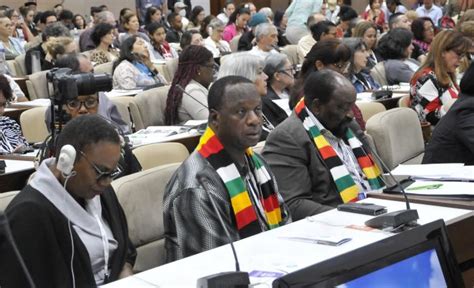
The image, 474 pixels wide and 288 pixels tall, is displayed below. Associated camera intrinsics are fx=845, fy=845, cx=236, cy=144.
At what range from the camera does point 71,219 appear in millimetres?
2523

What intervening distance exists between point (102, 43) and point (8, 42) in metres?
1.67

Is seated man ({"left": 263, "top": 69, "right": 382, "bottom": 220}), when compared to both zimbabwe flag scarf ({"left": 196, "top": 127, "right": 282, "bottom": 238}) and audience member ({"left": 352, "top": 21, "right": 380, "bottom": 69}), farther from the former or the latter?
audience member ({"left": 352, "top": 21, "right": 380, "bottom": 69})

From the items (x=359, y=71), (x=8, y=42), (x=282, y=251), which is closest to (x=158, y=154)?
(x=282, y=251)

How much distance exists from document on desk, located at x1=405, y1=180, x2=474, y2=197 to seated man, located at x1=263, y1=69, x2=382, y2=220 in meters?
0.41

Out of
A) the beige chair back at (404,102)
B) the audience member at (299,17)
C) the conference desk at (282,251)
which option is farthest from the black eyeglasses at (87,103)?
the audience member at (299,17)

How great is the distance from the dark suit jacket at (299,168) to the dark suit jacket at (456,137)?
27.0 inches

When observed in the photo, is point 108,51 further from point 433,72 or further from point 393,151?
point 393,151

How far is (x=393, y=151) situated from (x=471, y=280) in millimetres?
1657

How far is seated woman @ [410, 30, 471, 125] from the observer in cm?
554

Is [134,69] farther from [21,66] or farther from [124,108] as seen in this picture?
[21,66]

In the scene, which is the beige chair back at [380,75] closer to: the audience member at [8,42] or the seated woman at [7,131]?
the seated woman at [7,131]

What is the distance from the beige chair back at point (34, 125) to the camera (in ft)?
17.4

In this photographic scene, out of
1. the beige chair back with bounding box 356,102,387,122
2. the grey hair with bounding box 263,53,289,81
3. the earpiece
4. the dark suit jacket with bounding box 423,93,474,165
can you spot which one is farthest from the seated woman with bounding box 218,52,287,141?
the earpiece

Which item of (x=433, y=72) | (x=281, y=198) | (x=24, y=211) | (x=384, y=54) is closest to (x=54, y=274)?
(x=24, y=211)
